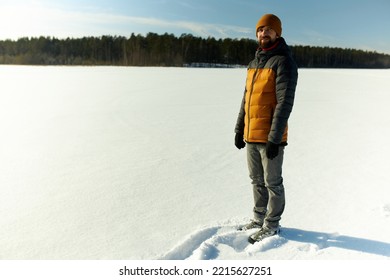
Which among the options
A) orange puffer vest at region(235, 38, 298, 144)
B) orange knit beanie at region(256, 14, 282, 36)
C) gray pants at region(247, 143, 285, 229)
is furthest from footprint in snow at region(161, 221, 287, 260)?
orange knit beanie at region(256, 14, 282, 36)

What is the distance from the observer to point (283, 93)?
7.50 feet

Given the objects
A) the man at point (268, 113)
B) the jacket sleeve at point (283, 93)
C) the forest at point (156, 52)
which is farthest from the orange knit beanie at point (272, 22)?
the forest at point (156, 52)

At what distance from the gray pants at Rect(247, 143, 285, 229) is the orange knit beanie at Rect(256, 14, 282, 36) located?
81cm

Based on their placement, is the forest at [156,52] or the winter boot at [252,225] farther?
the forest at [156,52]

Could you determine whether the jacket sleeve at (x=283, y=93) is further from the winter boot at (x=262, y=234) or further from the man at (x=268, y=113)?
the winter boot at (x=262, y=234)

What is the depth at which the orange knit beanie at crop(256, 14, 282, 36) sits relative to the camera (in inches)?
92.6

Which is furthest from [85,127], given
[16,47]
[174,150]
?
[16,47]

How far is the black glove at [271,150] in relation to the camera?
237 centimetres

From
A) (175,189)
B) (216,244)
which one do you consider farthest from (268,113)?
(175,189)

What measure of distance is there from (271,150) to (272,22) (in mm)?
873

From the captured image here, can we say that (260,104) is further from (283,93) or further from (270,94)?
(283,93)

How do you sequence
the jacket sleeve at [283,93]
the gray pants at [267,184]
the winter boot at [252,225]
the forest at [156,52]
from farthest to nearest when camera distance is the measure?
the forest at [156,52]
the winter boot at [252,225]
the gray pants at [267,184]
the jacket sleeve at [283,93]

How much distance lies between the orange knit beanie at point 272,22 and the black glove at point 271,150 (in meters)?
0.77

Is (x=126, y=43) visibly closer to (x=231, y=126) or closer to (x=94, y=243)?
(x=231, y=126)
